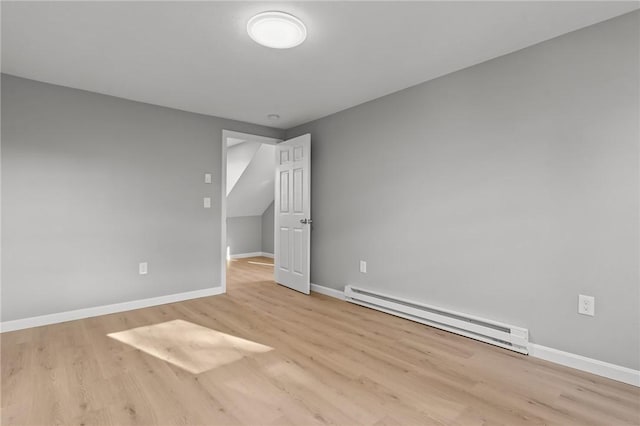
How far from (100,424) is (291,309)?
199cm

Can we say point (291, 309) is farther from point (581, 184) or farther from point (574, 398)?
point (581, 184)

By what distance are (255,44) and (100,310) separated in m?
2.95

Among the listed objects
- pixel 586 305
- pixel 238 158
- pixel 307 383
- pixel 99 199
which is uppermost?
pixel 238 158

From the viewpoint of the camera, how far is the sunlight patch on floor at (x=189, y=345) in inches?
87.0

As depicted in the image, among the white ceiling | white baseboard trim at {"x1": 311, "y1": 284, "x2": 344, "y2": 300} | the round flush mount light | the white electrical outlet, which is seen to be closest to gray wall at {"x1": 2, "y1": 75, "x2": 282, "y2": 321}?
the white ceiling

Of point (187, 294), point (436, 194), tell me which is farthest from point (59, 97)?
point (436, 194)

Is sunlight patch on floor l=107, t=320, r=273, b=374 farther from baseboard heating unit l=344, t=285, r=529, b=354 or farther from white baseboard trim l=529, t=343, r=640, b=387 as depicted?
white baseboard trim l=529, t=343, r=640, b=387

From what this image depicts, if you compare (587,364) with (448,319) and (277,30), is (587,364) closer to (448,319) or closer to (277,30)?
(448,319)

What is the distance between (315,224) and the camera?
166 inches

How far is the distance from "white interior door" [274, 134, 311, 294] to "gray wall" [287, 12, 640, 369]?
855 mm

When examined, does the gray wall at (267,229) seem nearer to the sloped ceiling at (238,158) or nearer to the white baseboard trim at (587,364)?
the sloped ceiling at (238,158)

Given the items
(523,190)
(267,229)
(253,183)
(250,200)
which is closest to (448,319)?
(523,190)

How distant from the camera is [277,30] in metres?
2.04

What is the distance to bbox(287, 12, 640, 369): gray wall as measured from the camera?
197 cm
